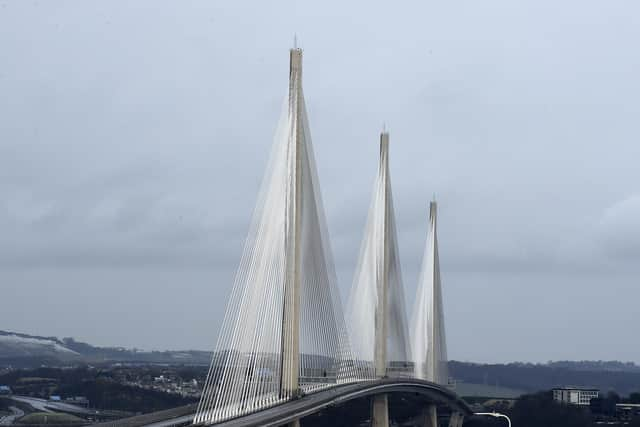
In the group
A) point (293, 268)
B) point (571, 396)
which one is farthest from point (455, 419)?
point (293, 268)

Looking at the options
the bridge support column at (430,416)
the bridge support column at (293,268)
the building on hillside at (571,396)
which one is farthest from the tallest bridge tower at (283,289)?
the building on hillside at (571,396)

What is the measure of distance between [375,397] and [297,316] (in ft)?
58.3

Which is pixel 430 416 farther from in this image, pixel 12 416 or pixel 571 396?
pixel 571 396

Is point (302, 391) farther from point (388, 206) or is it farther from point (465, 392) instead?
point (465, 392)

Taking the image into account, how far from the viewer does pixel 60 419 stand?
7575 centimetres

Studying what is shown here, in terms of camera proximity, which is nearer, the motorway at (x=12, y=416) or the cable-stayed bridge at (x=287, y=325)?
the cable-stayed bridge at (x=287, y=325)

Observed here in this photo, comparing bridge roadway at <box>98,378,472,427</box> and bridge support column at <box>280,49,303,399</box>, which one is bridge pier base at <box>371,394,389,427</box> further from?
bridge support column at <box>280,49,303,399</box>

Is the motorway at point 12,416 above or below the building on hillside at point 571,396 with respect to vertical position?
below

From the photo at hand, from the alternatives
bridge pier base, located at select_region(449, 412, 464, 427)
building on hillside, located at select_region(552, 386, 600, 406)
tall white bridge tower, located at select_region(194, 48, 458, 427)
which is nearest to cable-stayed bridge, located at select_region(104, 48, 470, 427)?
tall white bridge tower, located at select_region(194, 48, 458, 427)

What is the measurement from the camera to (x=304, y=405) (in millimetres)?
36719

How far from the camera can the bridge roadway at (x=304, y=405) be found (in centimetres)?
3241

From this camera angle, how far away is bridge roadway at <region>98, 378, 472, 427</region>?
32412 millimetres

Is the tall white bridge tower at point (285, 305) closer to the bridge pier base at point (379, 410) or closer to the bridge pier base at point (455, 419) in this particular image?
the bridge pier base at point (379, 410)

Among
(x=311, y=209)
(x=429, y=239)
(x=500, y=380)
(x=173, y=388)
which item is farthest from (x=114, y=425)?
(x=500, y=380)
